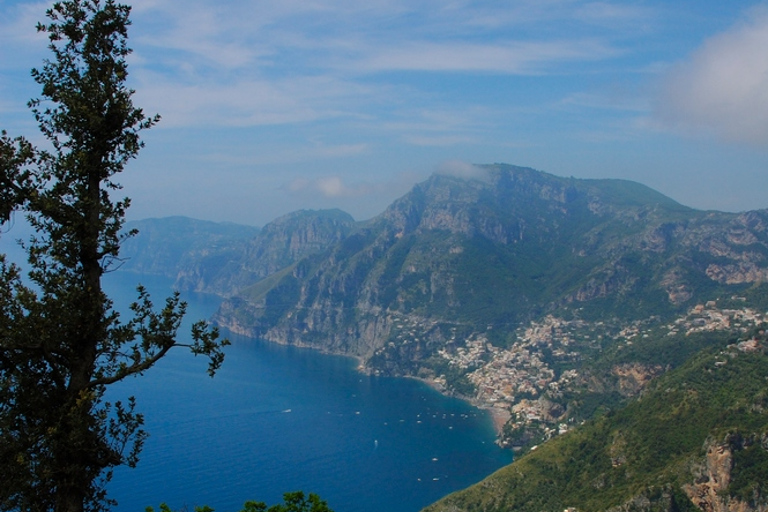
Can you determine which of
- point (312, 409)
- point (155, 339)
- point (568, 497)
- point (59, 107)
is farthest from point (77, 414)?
point (312, 409)

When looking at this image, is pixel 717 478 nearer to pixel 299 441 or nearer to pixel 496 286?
pixel 299 441

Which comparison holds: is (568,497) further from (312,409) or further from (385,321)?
(385,321)

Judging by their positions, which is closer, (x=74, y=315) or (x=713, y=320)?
(x=74, y=315)

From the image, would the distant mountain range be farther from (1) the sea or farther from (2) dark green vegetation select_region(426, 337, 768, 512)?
(1) the sea

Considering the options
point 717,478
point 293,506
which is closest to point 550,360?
point 717,478

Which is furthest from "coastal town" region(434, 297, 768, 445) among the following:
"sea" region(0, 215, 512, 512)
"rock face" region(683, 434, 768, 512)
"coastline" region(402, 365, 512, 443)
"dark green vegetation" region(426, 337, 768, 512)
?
"rock face" region(683, 434, 768, 512)

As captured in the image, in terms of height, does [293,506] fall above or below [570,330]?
above
